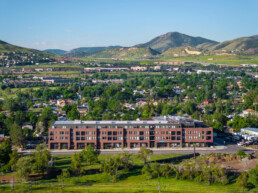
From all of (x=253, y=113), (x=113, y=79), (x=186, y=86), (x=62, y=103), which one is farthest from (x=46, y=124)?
(x=113, y=79)

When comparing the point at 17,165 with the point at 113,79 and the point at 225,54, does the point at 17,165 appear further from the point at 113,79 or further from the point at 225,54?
the point at 225,54

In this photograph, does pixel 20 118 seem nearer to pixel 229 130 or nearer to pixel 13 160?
pixel 13 160

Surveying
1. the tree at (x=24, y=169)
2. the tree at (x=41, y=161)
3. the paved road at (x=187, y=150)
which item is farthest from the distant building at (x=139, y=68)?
the tree at (x=24, y=169)

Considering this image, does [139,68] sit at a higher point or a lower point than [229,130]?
higher

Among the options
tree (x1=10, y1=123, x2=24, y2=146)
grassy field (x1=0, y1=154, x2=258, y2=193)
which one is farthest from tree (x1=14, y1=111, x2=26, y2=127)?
grassy field (x1=0, y1=154, x2=258, y2=193)

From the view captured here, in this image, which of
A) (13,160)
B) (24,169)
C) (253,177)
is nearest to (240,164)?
(253,177)

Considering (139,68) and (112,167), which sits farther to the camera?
(139,68)

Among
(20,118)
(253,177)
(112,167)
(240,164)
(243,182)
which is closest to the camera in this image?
(243,182)

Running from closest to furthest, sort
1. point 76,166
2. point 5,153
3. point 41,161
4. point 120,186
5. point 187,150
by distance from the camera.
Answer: point 120,186 → point 41,161 → point 76,166 → point 5,153 → point 187,150

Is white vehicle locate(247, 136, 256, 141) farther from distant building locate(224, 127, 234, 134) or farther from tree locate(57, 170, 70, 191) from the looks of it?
tree locate(57, 170, 70, 191)
